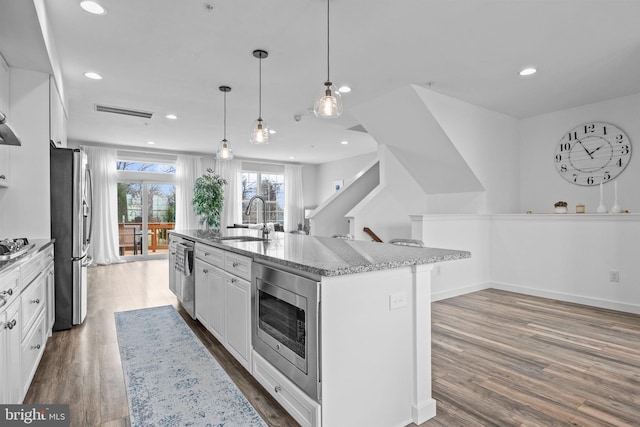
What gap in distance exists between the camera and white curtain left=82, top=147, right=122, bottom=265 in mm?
7520

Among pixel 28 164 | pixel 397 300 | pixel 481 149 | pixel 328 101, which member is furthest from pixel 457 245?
pixel 28 164

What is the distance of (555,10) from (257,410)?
11.2 ft

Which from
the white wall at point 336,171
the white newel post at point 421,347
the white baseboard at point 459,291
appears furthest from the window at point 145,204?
the white newel post at point 421,347

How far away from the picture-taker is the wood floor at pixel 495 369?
1.94 m

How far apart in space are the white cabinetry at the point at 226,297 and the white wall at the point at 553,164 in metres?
4.80

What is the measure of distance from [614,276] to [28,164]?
20.2ft

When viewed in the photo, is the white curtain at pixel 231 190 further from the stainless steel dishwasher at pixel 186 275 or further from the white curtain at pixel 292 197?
the stainless steel dishwasher at pixel 186 275

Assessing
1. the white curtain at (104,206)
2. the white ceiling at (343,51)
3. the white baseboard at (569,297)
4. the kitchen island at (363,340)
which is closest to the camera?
the kitchen island at (363,340)

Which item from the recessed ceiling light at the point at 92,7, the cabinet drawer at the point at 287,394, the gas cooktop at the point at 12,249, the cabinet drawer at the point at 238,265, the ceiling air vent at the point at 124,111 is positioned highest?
the ceiling air vent at the point at 124,111

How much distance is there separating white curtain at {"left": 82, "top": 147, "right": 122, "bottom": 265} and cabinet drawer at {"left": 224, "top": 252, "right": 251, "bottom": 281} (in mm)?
6446

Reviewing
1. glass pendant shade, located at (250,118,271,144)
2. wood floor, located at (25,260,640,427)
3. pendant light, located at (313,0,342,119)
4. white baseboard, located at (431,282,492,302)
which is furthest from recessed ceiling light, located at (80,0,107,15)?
white baseboard, located at (431,282,492,302)

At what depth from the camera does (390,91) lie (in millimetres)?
4293

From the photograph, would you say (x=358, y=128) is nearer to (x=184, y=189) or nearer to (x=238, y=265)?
(x=238, y=265)

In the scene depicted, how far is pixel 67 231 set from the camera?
11.1 ft
